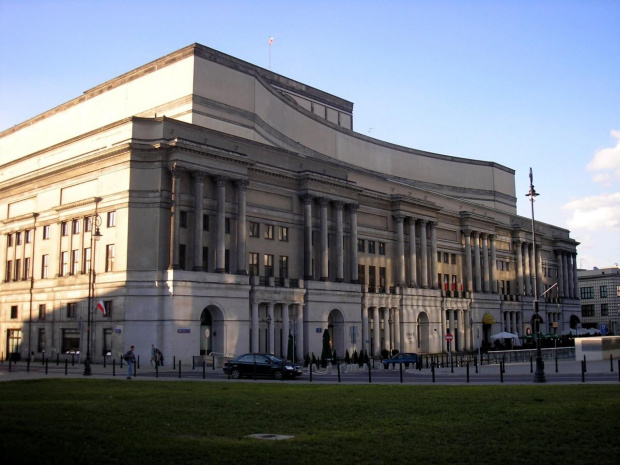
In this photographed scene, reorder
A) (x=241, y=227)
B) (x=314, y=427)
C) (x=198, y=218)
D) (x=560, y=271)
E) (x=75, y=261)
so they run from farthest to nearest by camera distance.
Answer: (x=560, y=271) < (x=75, y=261) < (x=241, y=227) < (x=198, y=218) < (x=314, y=427)

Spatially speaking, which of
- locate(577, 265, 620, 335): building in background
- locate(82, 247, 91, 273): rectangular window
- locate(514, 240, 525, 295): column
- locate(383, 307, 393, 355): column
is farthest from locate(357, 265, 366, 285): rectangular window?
locate(577, 265, 620, 335): building in background

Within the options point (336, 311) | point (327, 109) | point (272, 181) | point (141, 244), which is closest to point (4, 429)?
point (141, 244)

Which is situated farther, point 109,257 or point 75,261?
point 75,261

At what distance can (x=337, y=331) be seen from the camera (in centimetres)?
7612

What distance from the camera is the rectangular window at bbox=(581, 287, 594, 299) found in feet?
529

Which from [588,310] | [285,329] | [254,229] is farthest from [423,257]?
[588,310]

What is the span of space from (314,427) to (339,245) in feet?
190

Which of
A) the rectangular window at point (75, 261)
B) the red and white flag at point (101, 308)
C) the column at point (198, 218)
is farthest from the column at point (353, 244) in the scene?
the rectangular window at point (75, 261)

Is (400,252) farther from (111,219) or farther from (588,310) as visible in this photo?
(588,310)

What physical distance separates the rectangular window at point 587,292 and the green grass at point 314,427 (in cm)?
14620

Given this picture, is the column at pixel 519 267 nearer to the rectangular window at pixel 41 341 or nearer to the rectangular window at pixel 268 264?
the rectangular window at pixel 268 264

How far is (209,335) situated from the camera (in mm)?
62406

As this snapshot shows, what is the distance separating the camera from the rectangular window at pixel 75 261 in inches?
2574

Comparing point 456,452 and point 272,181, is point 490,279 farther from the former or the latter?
point 456,452
